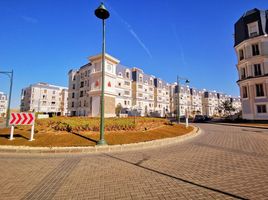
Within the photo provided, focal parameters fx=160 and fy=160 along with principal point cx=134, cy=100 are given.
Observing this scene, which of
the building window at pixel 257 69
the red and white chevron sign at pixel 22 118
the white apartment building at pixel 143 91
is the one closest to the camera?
the red and white chevron sign at pixel 22 118

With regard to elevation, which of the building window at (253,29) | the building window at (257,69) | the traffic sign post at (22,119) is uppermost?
the building window at (253,29)

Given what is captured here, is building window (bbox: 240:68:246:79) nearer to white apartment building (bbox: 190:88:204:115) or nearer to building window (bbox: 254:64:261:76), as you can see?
building window (bbox: 254:64:261:76)

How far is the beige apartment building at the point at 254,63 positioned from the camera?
2820 centimetres

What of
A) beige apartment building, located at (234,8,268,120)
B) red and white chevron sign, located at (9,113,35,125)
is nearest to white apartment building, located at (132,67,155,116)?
beige apartment building, located at (234,8,268,120)

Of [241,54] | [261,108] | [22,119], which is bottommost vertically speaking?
[22,119]

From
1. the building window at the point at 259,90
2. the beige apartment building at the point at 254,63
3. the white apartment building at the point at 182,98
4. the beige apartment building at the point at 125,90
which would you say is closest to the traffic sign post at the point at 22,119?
the beige apartment building at the point at 125,90

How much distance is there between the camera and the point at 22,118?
1032 cm

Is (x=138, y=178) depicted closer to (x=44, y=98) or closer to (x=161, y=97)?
(x=161, y=97)

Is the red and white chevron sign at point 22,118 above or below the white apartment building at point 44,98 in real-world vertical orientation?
below

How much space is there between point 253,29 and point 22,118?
38.5 metres

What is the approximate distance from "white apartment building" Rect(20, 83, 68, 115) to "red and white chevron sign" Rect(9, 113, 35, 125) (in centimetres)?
7089

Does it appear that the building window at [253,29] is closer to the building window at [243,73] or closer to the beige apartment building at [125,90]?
the building window at [243,73]

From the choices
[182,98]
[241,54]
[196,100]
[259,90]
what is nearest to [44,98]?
[182,98]

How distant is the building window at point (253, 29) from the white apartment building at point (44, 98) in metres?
73.9
